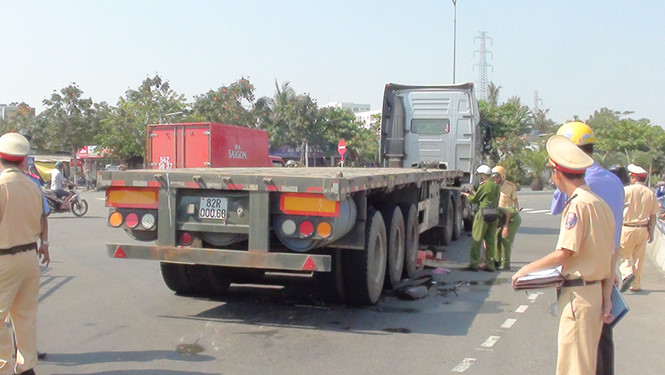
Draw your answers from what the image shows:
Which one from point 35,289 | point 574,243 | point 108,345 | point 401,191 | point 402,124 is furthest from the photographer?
point 402,124

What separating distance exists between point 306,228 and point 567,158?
3.10m

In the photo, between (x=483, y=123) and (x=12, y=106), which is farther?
(x=12, y=106)

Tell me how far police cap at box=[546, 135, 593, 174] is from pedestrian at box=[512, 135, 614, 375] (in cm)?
3

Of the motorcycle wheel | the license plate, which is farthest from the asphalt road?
the motorcycle wheel

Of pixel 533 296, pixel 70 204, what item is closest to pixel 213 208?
pixel 533 296

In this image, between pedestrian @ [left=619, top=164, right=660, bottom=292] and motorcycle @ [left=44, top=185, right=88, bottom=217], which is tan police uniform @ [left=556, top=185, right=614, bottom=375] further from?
motorcycle @ [left=44, top=185, right=88, bottom=217]

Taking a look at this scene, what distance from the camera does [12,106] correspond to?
330 ft

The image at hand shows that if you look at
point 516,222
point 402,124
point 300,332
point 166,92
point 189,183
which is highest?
point 166,92

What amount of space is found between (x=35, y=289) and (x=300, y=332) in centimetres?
270

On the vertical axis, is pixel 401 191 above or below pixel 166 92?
below

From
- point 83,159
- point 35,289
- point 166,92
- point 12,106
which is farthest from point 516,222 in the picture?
point 12,106

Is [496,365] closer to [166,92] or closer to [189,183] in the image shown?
[189,183]

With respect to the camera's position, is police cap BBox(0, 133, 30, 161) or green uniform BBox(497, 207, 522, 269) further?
green uniform BBox(497, 207, 522, 269)

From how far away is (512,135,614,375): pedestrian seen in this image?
3.82 metres
